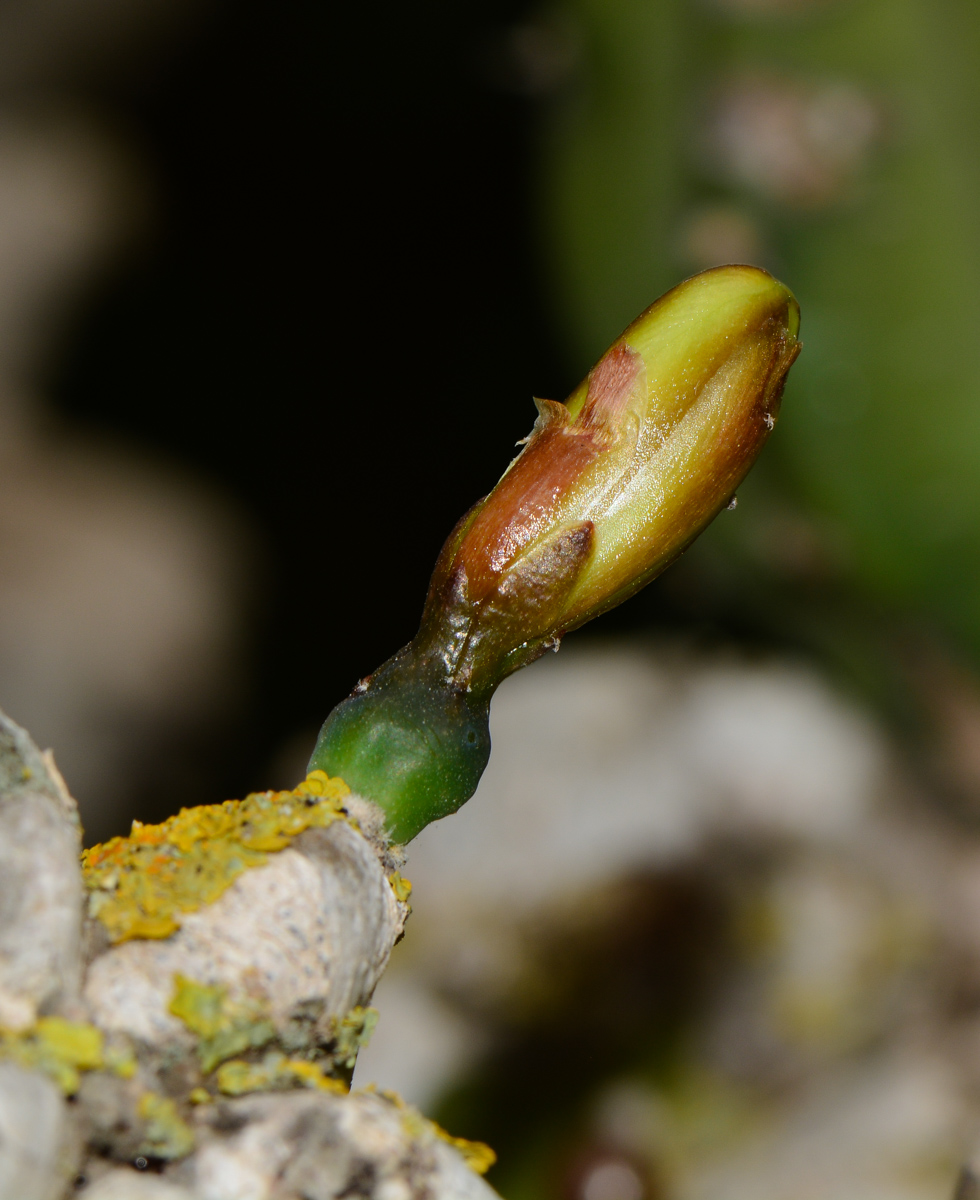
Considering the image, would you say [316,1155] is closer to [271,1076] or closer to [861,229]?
[271,1076]

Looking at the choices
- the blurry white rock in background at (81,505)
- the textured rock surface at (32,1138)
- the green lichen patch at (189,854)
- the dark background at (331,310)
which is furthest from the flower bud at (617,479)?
the blurry white rock in background at (81,505)

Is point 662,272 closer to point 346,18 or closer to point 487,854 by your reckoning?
point 487,854

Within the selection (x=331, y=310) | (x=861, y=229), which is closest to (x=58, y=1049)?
(x=861, y=229)

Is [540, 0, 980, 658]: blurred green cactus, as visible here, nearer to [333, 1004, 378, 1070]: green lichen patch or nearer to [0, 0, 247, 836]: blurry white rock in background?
[333, 1004, 378, 1070]: green lichen patch

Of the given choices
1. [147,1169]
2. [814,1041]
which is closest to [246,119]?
[814,1041]

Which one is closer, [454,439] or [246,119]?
[454,439]

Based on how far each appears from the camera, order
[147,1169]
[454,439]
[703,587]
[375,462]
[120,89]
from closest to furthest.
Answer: [147,1169], [703,587], [454,439], [375,462], [120,89]
